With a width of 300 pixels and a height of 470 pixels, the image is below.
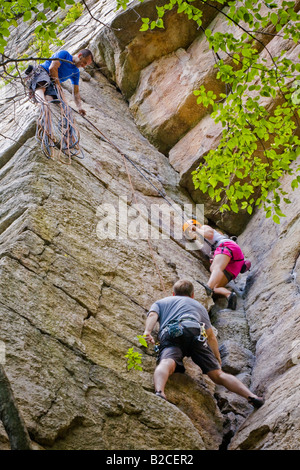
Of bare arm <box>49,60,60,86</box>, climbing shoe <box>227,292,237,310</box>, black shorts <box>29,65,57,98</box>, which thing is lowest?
climbing shoe <box>227,292,237,310</box>

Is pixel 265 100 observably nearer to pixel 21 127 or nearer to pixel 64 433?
pixel 21 127

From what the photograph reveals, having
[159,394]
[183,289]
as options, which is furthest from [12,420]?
[183,289]

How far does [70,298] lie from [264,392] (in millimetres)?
2204

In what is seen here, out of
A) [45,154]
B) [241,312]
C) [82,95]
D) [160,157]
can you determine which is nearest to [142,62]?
[82,95]

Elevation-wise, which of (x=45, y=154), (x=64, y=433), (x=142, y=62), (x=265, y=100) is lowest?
(x=64, y=433)

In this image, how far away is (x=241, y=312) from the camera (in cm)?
657

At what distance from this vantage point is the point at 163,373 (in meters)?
4.50

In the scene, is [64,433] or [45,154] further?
[45,154]

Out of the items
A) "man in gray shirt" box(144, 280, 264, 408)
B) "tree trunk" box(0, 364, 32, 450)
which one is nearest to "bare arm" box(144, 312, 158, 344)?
"man in gray shirt" box(144, 280, 264, 408)

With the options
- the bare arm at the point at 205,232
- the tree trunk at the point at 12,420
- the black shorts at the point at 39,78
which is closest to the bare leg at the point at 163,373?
the tree trunk at the point at 12,420

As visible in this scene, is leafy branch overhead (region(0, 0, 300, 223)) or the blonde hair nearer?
leafy branch overhead (region(0, 0, 300, 223))

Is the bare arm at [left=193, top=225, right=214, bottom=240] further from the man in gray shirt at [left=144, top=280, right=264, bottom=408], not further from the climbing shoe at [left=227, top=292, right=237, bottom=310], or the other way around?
the man in gray shirt at [left=144, top=280, right=264, bottom=408]

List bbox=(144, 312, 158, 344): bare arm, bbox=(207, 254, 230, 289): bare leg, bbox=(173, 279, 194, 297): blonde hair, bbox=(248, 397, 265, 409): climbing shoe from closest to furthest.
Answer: bbox=(248, 397, 265, 409): climbing shoe, bbox=(144, 312, 158, 344): bare arm, bbox=(173, 279, 194, 297): blonde hair, bbox=(207, 254, 230, 289): bare leg

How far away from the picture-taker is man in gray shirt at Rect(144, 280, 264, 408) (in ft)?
15.0
